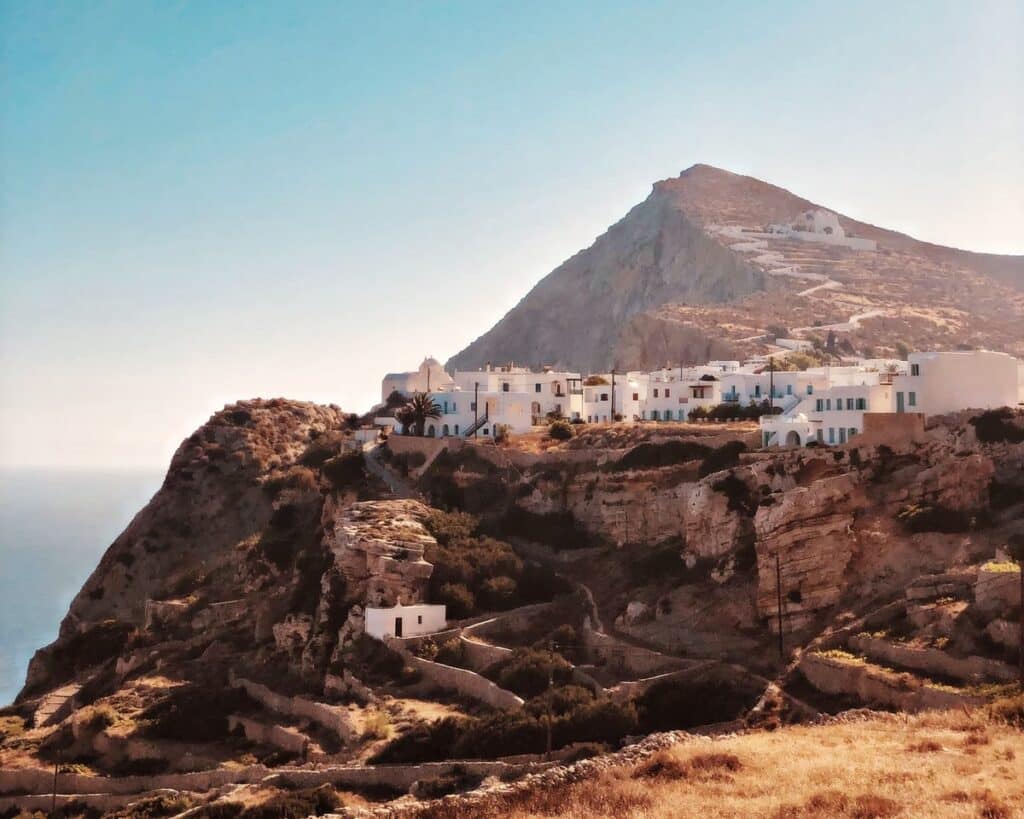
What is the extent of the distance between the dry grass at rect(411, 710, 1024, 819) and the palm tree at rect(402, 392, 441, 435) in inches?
1434

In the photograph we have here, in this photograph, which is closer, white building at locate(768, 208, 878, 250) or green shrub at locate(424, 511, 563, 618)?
green shrub at locate(424, 511, 563, 618)

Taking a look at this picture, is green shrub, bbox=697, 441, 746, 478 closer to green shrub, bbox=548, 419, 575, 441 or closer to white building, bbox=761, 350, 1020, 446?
white building, bbox=761, 350, 1020, 446

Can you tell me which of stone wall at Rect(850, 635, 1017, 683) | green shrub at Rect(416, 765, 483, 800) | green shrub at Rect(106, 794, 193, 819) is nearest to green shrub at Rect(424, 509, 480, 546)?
green shrub at Rect(106, 794, 193, 819)

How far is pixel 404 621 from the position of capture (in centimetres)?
4041

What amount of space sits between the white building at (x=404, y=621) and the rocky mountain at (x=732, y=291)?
4902cm

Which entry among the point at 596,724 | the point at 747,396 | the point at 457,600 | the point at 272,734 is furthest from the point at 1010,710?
the point at 747,396

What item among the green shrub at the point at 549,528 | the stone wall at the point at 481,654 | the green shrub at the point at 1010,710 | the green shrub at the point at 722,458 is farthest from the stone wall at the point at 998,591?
the green shrub at the point at 549,528

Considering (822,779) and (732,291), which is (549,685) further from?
(732,291)

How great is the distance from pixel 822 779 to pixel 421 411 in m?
41.3

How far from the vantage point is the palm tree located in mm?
60281

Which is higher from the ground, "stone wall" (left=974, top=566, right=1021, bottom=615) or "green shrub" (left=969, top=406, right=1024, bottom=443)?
"green shrub" (left=969, top=406, right=1024, bottom=443)

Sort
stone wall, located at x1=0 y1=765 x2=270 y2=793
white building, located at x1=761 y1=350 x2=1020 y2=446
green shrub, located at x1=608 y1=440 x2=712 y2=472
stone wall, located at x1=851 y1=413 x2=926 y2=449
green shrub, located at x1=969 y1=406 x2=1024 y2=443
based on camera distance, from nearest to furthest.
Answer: stone wall, located at x1=0 y1=765 x2=270 y2=793 < green shrub, located at x1=969 y1=406 x2=1024 y2=443 < stone wall, located at x1=851 y1=413 x2=926 y2=449 < white building, located at x1=761 y1=350 x2=1020 y2=446 < green shrub, located at x1=608 y1=440 x2=712 y2=472

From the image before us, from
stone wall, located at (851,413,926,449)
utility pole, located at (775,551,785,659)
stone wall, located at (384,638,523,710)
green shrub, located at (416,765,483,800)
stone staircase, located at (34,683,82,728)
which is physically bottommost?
stone staircase, located at (34,683,82,728)

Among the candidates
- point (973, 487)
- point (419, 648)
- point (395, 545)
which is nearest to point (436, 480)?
point (395, 545)
